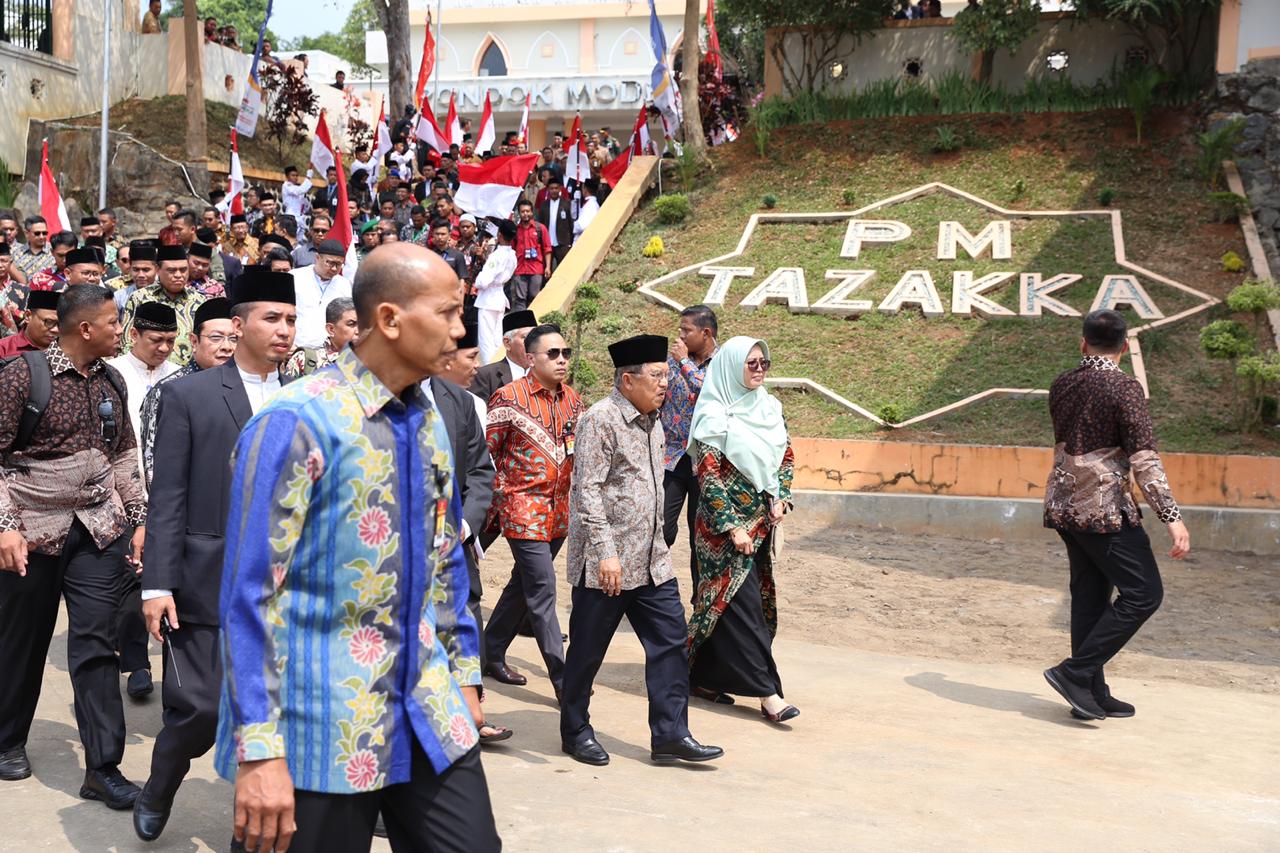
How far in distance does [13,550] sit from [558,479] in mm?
2528

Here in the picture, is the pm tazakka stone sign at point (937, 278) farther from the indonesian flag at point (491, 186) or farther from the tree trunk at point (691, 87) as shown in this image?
the tree trunk at point (691, 87)

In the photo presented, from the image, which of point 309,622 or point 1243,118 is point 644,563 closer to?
point 309,622

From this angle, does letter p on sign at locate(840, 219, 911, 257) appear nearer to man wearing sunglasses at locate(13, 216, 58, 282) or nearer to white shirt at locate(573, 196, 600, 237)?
white shirt at locate(573, 196, 600, 237)

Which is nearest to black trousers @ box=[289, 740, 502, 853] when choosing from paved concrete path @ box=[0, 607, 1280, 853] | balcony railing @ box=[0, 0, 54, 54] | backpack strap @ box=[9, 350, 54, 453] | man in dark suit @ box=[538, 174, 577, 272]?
paved concrete path @ box=[0, 607, 1280, 853]

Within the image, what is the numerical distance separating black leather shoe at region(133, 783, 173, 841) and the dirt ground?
13.9 feet

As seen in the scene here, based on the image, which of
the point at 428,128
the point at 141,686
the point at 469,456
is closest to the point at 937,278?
the point at 428,128

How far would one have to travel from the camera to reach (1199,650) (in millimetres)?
8188

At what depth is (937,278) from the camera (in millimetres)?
16000

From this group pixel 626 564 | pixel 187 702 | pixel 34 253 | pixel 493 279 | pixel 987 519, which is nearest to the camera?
pixel 187 702

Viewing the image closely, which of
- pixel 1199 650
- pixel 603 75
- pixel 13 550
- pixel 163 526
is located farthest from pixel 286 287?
pixel 603 75

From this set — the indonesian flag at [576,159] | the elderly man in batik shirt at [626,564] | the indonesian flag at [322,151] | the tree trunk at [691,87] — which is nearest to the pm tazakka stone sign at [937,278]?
the tree trunk at [691,87]

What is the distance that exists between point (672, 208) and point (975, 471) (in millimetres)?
8044

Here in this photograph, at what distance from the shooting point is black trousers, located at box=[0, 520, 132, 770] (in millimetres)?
5121

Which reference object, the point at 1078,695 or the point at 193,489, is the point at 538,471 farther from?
the point at 1078,695
